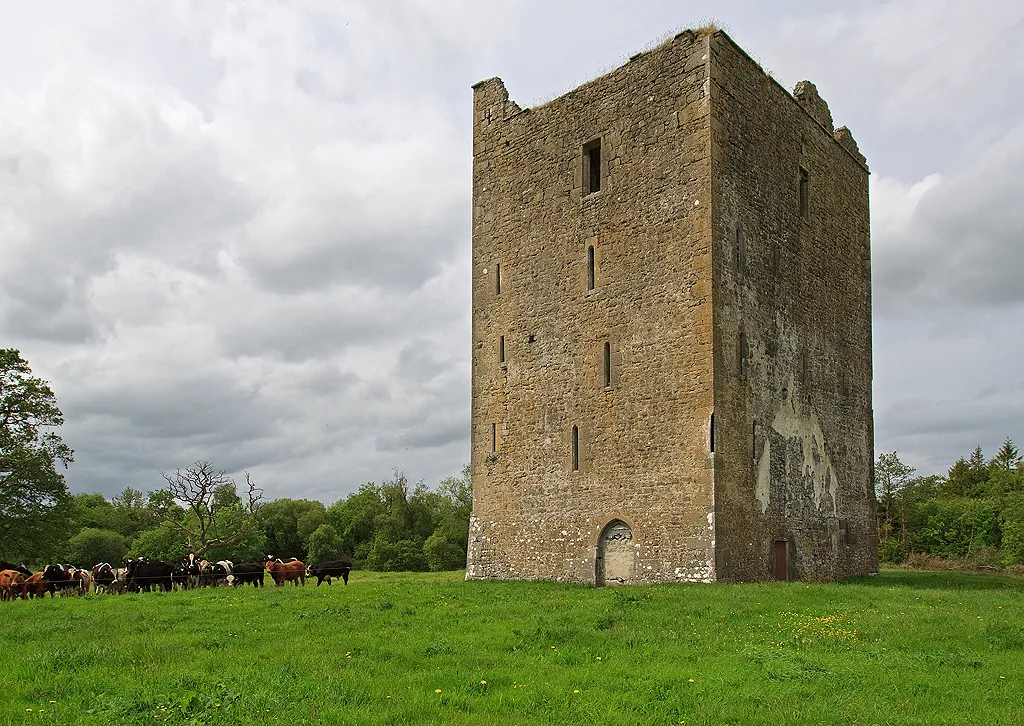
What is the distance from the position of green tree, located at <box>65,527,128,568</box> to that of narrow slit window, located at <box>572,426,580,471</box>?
35680 mm

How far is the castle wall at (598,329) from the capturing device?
21312mm

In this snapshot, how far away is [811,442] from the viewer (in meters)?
25.0

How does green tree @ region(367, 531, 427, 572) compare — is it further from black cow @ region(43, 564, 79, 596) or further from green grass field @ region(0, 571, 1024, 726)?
green grass field @ region(0, 571, 1024, 726)

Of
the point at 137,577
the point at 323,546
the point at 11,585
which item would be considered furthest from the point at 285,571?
the point at 323,546

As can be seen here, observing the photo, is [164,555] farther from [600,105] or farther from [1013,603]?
[1013,603]

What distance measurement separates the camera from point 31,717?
809cm

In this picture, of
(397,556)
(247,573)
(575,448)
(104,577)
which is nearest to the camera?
(575,448)

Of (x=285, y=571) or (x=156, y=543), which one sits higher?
(x=285, y=571)

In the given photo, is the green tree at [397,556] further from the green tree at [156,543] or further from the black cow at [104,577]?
the black cow at [104,577]

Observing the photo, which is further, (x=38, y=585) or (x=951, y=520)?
(x=951, y=520)

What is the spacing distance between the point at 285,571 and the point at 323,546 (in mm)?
31444

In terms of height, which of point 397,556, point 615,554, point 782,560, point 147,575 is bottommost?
point 397,556

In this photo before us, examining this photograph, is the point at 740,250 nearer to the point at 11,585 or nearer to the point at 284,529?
the point at 11,585

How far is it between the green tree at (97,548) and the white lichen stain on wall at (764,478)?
130 ft
